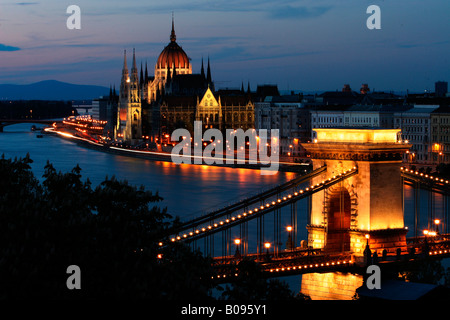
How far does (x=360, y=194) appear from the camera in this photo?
1670 cm

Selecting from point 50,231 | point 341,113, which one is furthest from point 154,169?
point 50,231

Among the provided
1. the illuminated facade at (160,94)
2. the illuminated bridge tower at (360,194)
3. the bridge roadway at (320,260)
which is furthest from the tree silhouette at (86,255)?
the illuminated facade at (160,94)

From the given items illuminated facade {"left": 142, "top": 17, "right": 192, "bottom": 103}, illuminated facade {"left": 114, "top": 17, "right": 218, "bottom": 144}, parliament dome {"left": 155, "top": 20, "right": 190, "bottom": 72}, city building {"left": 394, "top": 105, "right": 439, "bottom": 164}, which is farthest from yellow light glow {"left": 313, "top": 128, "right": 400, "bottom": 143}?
parliament dome {"left": 155, "top": 20, "right": 190, "bottom": 72}

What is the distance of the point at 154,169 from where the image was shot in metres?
57.4

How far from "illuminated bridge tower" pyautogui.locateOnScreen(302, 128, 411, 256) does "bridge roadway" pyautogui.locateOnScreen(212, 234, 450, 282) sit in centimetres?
23

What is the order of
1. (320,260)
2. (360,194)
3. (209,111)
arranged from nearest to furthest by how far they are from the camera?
(320,260) < (360,194) < (209,111)

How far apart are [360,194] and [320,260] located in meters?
1.23

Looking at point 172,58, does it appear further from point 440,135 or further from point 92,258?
point 92,258

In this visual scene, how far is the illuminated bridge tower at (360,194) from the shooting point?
16672 millimetres

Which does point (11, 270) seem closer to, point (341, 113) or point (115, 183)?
point (115, 183)

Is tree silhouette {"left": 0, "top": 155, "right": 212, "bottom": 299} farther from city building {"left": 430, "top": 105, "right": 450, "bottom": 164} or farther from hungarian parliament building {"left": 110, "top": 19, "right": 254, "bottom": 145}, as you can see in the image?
hungarian parliament building {"left": 110, "top": 19, "right": 254, "bottom": 145}

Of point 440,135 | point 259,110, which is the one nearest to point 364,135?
point 440,135

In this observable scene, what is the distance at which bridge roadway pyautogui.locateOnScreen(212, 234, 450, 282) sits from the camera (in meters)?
15.5
